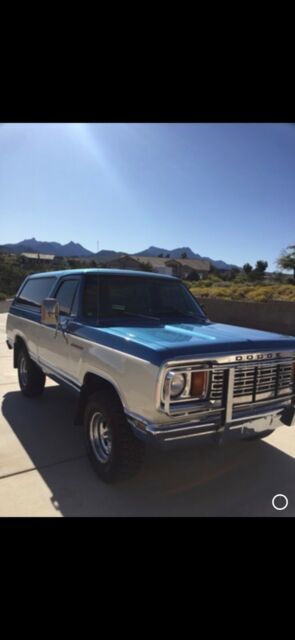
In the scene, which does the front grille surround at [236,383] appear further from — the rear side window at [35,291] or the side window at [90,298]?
the rear side window at [35,291]

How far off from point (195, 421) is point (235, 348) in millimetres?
631

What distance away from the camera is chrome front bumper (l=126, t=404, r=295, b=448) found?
251 cm

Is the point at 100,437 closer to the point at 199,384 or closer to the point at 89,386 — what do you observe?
the point at 89,386

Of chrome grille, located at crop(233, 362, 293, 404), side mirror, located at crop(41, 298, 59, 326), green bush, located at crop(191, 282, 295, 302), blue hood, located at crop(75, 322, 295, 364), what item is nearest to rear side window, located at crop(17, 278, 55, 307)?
side mirror, located at crop(41, 298, 59, 326)

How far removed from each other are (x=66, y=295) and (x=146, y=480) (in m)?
2.17

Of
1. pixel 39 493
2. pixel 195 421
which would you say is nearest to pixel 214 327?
pixel 195 421

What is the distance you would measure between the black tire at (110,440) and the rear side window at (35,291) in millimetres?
2166

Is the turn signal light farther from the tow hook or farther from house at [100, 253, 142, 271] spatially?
house at [100, 253, 142, 271]

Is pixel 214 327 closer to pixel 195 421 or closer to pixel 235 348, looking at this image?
pixel 235 348

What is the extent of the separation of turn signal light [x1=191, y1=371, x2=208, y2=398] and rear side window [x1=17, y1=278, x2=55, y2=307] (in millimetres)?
2838

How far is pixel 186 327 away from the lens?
3600mm

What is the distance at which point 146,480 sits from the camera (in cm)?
327

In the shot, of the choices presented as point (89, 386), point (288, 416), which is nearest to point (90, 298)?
point (89, 386)
